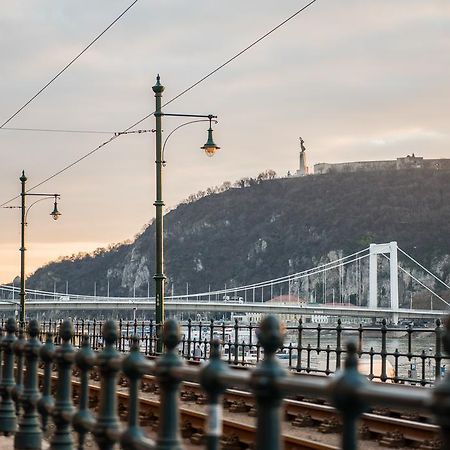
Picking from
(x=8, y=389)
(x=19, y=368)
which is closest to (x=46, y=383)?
(x=19, y=368)

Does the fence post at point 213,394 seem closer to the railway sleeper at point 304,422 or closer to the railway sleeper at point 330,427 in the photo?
the railway sleeper at point 330,427

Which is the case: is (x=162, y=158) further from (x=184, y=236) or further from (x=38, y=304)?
(x=184, y=236)

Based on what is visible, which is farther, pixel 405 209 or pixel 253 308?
pixel 405 209

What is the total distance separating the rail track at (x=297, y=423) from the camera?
1012 centimetres

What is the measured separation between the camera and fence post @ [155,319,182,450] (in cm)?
457

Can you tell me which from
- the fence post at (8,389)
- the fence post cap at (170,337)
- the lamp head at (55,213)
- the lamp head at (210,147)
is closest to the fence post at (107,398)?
the fence post cap at (170,337)

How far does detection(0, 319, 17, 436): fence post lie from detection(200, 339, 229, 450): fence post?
463cm

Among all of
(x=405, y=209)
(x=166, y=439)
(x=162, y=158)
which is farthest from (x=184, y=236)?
(x=166, y=439)

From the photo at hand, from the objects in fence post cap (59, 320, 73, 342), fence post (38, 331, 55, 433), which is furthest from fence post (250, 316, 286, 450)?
fence post (38, 331, 55, 433)

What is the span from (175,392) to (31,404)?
3.49m

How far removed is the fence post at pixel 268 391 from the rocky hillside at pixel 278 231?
4747 inches

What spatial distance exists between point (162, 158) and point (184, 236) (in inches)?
5071

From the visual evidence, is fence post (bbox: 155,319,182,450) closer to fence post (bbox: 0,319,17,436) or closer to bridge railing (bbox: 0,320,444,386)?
bridge railing (bbox: 0,320,444,386)

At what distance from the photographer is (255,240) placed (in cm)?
15125
